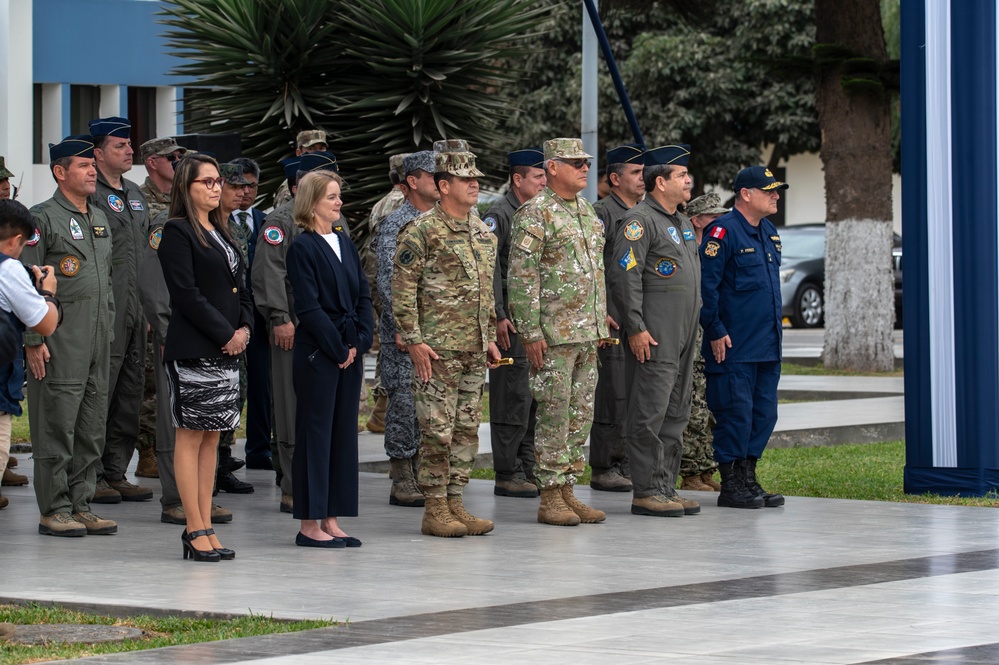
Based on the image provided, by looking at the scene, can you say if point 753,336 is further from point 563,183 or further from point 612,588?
point 612,588

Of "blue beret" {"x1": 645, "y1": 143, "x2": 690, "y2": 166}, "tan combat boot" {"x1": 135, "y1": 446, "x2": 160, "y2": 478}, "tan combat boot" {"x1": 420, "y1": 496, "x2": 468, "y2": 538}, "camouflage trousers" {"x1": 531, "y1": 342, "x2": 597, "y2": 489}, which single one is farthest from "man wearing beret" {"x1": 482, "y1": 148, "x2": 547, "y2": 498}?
"tan combat boot" {"x1": 135, "y1": 446, "x2": 160, "y2": 478}

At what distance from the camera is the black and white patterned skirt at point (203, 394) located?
7965 millimetres

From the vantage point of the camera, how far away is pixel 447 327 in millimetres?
8914

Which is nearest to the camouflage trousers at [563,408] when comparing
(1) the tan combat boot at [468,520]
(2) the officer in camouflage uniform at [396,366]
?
(1) the tan combat boot at [468,520]

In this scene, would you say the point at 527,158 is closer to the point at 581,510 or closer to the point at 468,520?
the point at 581,510

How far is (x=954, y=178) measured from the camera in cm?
1032

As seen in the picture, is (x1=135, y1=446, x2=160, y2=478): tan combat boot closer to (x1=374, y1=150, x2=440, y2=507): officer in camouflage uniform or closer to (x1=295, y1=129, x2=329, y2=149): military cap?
(x1=374, y1=150, x2=440, y2=507): officer in camouflage uniform

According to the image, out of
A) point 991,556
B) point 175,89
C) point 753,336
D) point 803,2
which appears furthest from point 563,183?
point 803,2

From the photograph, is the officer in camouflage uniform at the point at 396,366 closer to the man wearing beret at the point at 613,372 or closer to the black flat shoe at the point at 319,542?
the man wearing beret at the point at 613,372

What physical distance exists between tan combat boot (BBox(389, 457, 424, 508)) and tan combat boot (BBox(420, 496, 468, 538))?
1.19 metres

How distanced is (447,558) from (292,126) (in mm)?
8256

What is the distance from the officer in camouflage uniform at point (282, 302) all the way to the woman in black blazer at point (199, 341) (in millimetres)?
1236

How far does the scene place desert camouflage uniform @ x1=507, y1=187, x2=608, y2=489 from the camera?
9211 mm

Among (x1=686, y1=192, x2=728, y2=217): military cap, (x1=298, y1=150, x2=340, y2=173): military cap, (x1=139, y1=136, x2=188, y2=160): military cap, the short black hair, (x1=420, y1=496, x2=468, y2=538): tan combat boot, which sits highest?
(x1=139, y1=136, x2=188, y2=160): military cap
